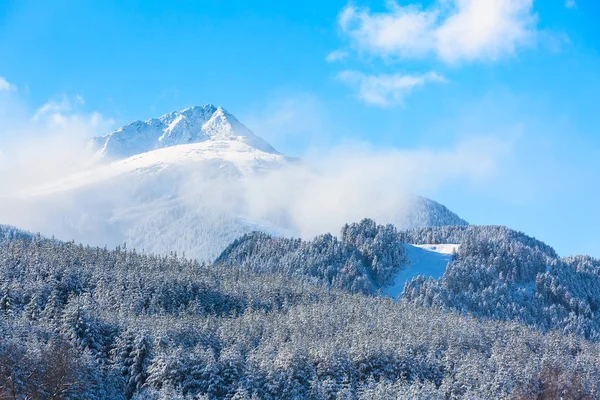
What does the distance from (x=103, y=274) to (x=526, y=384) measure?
112144 millimetres

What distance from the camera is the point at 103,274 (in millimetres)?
171750

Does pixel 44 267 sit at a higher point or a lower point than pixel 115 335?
higher

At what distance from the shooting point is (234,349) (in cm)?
10769

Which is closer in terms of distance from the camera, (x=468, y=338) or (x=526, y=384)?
(x=526, y=384)

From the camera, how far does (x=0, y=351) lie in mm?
86750

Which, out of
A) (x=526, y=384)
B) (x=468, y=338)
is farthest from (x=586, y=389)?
(x=468, y=338)

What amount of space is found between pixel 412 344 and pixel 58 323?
7059cm

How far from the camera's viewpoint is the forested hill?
94.1 meters

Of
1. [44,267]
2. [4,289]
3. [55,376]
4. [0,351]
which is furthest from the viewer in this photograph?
[44,267]

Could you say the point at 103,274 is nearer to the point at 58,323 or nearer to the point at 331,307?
the point at 58,323

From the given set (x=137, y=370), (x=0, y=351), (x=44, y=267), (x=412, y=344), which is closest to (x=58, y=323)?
(x=137, y=370)

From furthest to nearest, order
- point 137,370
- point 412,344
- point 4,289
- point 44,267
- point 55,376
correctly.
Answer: point 44,267, point 4,289, point 412,344, point 137,370, point 55,376

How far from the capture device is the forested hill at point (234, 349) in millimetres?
94062

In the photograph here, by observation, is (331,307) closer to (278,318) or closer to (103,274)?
(278,318)
